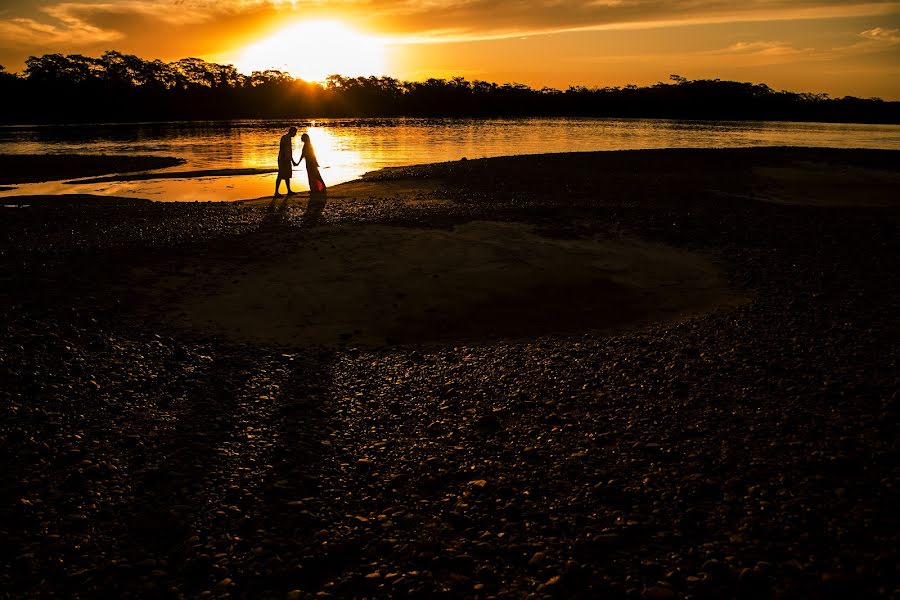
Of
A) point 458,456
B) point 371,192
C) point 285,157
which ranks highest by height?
point 285,157

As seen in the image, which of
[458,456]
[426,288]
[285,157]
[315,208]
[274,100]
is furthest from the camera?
[274,100]

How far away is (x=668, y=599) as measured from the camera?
3764 mm

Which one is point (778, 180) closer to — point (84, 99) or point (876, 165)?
point (876, 165)

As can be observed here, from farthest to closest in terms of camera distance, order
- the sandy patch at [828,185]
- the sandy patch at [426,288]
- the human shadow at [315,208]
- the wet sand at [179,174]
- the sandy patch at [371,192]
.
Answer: the wet sand at [179,174], the sandy patch at [828,185], the sandy patch at [371,192], the human shadow at [315,208], the sandy patch at [426,288]

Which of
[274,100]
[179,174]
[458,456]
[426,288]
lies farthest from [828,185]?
[274,100]

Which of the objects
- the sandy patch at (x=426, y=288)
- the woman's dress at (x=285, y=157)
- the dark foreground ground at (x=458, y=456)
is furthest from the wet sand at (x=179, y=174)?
the dark foreground ground at (x=458, y=456)

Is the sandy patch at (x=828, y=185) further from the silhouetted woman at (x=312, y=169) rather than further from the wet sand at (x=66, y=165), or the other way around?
the wet sand at (x=66, y=165)

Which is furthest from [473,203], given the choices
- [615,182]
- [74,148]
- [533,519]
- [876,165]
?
[74,148]

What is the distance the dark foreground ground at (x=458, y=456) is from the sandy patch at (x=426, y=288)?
586mm

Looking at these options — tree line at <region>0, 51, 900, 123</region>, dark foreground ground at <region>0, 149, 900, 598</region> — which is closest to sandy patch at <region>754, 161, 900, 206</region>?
dark foreground ground at <region>0, 149, 900, 598</region>

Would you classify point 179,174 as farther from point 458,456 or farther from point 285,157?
point 458,456

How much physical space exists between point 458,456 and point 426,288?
561 centimetres

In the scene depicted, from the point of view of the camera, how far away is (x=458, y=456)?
561 cm

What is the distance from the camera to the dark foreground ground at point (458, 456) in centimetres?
411
